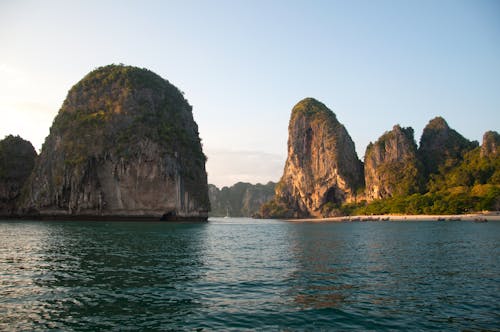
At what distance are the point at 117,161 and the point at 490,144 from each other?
6453 inches

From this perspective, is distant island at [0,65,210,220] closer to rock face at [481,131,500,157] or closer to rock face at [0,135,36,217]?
rock face at [0,135,36,217]

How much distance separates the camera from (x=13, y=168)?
132500 mm

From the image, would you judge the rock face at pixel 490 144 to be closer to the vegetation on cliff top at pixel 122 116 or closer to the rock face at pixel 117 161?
the vegetation on cliff top at pixel 122 116

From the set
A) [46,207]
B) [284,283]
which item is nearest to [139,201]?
[46,207]

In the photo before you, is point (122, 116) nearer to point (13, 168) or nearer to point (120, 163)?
point (120, 163)

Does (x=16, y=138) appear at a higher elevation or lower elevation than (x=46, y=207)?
higher

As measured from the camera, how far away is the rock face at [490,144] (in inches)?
6829

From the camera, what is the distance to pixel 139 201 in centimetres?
11344

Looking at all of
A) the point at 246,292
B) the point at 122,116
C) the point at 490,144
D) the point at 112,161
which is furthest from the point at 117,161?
the point at 490,144

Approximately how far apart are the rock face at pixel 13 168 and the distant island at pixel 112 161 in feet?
0.95

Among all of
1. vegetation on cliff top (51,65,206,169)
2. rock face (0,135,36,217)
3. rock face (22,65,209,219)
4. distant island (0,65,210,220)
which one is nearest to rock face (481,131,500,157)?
distant island (0,65,210,220)

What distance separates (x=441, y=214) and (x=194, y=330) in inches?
5528

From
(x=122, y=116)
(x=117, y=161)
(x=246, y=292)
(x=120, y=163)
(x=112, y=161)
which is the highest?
(x=122, y=116)

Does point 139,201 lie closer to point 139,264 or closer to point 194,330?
point 139,264
